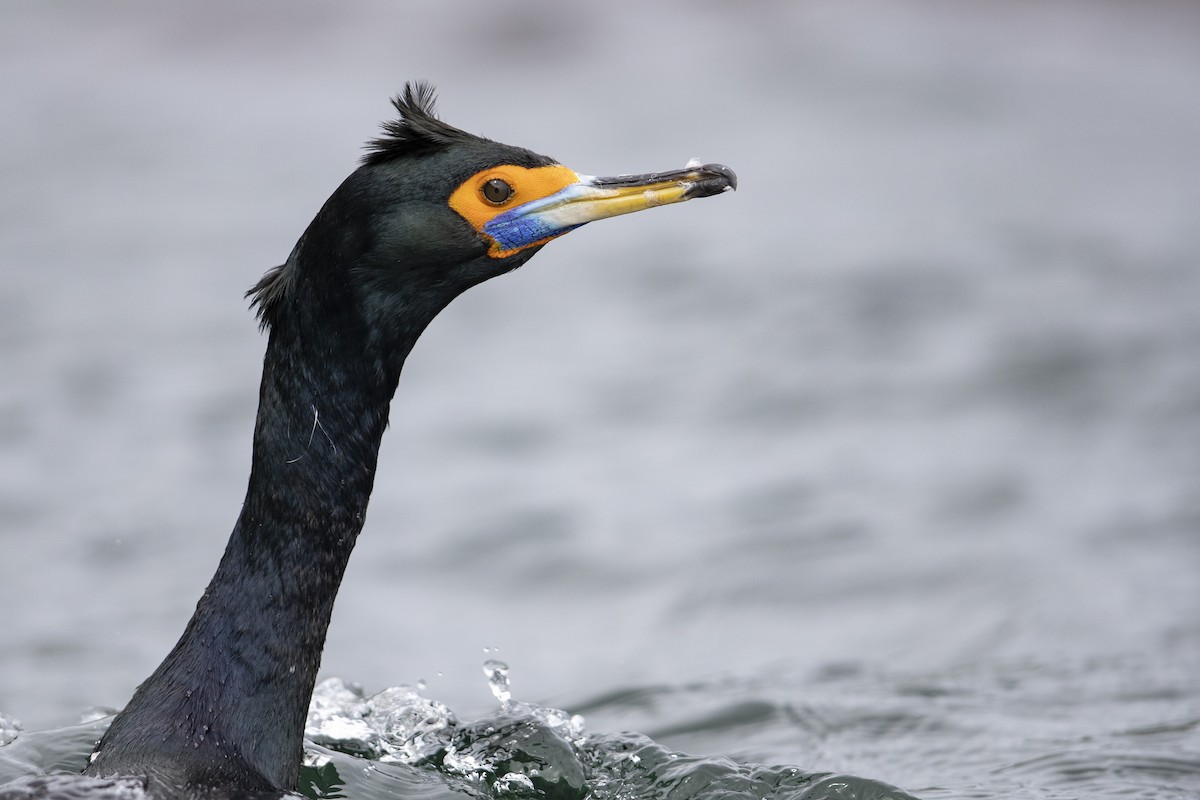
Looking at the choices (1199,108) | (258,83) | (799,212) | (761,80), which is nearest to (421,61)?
(258,83)

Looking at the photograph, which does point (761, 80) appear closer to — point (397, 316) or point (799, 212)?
point (799, 212)

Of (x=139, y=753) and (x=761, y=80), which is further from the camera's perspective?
(x=761, y=80)

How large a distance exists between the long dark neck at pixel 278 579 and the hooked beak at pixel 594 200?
0.49 metres

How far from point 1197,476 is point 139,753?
8.38 m

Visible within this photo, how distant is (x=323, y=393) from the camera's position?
4746mm

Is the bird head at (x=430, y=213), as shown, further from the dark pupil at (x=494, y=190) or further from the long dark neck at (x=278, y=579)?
the long dark neck at (x=278, y=579)

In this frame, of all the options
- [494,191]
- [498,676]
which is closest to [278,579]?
[494,191]

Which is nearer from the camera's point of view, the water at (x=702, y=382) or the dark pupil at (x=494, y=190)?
the dark pupil at (x=494, y=190)

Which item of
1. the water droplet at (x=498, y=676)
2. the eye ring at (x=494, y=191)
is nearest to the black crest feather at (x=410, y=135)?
the eye ring at (x=494, y=191)

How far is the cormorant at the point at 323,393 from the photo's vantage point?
463cm

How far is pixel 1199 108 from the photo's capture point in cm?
1850

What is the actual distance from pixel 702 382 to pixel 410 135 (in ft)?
28.4

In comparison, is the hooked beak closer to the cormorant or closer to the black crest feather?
the cormorant

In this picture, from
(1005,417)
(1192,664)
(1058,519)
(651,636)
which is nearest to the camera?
(1192,664)
